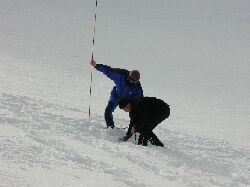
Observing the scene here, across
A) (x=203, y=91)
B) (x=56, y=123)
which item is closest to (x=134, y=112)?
(x=56, y=123)

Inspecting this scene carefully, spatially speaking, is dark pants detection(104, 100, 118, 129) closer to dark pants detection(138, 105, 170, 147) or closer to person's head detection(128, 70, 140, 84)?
person's head detection(128, 70, 140, 84)

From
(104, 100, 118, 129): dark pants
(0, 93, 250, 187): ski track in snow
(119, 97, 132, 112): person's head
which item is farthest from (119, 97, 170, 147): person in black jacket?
(104, 100, 118, 129): dark pants

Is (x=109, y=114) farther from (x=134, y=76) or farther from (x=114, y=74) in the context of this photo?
(x=134, y=76)

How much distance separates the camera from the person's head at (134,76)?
913 cm

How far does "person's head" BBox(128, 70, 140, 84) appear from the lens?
9.13 meters

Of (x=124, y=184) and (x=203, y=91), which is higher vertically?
(x=124, y=184)

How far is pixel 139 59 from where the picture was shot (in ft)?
140

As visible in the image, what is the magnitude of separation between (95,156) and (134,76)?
242 cm

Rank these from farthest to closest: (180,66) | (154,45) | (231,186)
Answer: (154,45) → (180,66) → (231,186)

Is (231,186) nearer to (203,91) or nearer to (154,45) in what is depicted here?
(203,91)

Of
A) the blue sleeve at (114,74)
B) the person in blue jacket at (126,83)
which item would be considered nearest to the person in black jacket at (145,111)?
the person in blue jacket at (126,83)

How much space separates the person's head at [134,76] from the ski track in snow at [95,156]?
44.2 inches

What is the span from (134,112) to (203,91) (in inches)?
760

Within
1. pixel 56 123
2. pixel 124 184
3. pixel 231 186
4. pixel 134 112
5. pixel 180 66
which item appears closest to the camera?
pixel 124 184
